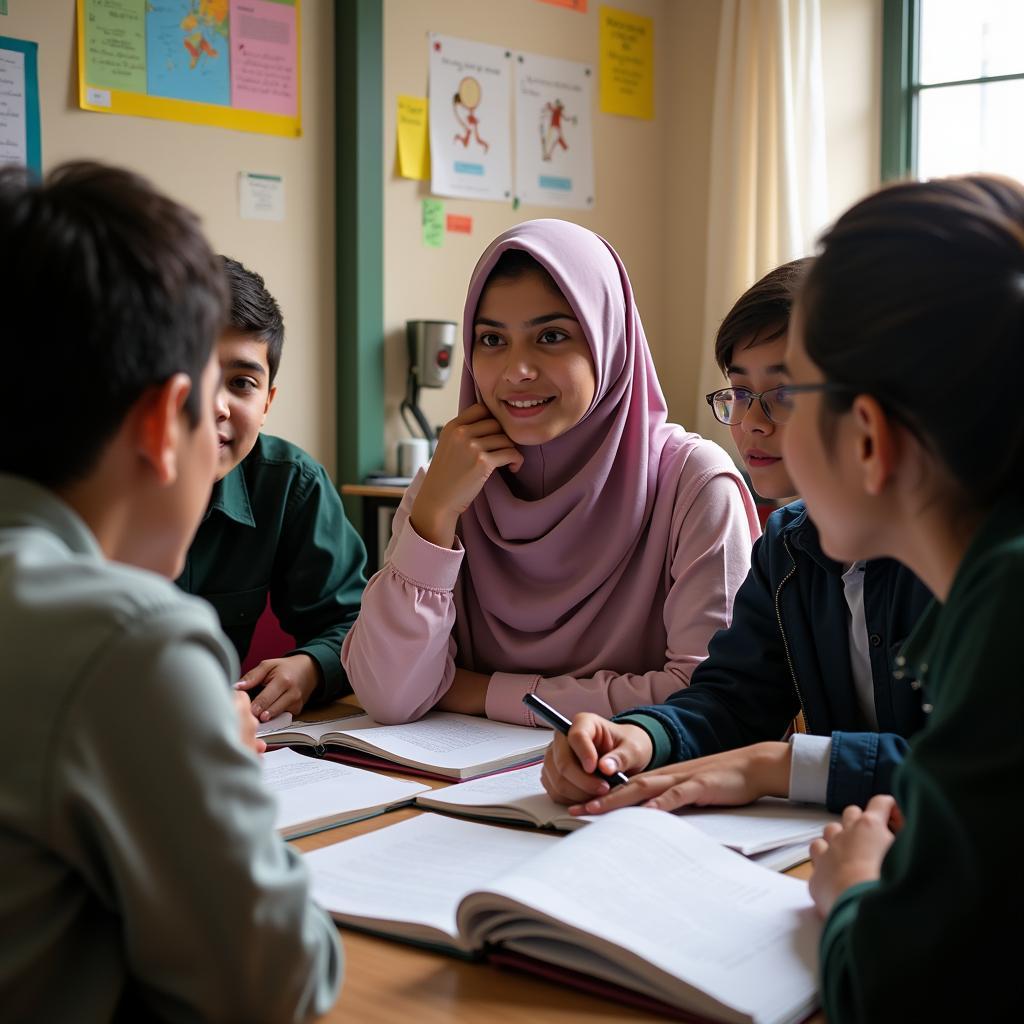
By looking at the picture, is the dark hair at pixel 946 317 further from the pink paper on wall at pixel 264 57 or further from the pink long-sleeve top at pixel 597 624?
the pink paper on wall at pixel 264 57

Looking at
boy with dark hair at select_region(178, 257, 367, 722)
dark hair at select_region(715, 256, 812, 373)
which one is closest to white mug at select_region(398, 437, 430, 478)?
boy with dark hair at select_region(178, 257, 367, 722)

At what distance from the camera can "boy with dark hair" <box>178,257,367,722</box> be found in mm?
1870

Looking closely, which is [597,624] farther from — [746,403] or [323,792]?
[323,792]

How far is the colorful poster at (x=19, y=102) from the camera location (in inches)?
113

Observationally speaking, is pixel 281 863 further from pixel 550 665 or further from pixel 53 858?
pixel 550 665

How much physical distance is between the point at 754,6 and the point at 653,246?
2.90 ft

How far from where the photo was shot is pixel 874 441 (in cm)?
80

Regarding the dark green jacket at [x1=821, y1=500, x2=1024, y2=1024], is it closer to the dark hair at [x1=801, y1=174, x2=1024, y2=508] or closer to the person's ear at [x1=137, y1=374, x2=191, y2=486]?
the dark hair at [x1=801, y1=174, x2=1024, y2=508]

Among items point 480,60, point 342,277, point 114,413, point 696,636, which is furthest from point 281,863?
point 480,60

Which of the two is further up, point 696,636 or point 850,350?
point 850,350

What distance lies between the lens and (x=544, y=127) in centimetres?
394

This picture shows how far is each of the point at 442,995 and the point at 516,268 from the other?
1.15 m


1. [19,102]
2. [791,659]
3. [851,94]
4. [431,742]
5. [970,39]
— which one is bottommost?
[431,742]

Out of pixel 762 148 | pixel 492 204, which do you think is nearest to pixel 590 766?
pixel 492 204
